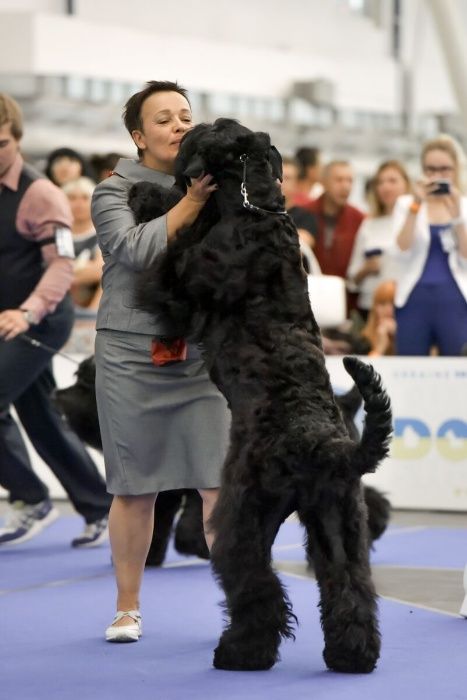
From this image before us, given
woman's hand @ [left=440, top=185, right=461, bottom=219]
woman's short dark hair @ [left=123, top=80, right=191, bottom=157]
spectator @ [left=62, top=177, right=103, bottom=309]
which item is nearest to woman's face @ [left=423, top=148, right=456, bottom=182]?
woman's hand @ [left=440, top=185, right=461, bottom=219]

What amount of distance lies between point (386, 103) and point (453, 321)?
12840 mm

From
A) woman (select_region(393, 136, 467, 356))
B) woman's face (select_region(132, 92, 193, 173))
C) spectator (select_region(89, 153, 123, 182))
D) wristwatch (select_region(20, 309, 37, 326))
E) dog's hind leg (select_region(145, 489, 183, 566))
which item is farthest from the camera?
spectator (select_region(89, 153, 123, 182))

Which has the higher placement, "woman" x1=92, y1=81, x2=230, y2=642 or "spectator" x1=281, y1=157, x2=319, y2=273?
"spectator" x1=281, y1=157, x2=319, y2=273

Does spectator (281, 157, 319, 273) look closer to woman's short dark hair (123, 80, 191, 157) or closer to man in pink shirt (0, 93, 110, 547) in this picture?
man in pink shirt (0, 93, 110, 547)

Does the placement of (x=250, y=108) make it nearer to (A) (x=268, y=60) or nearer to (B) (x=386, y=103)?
(A) (x=268, y=60)

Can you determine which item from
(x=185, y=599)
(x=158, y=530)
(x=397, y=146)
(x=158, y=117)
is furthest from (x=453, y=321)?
(x=397, y=146)

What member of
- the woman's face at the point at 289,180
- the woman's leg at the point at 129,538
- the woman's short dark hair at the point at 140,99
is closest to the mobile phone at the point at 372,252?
the woman's face at the point at 289,180

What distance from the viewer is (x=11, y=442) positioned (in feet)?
18.4

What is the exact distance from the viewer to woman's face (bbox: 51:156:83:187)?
816 cm

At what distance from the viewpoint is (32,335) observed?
5.41m

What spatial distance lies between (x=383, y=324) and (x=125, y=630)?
13.6 ft

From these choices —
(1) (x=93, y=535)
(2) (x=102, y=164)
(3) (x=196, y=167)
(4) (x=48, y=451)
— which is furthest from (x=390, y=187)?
(3) (x=196, y=167)

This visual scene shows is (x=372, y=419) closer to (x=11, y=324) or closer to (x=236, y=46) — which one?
(x=11, y=324)

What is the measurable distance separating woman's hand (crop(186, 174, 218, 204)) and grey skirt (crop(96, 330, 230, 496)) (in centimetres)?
52
